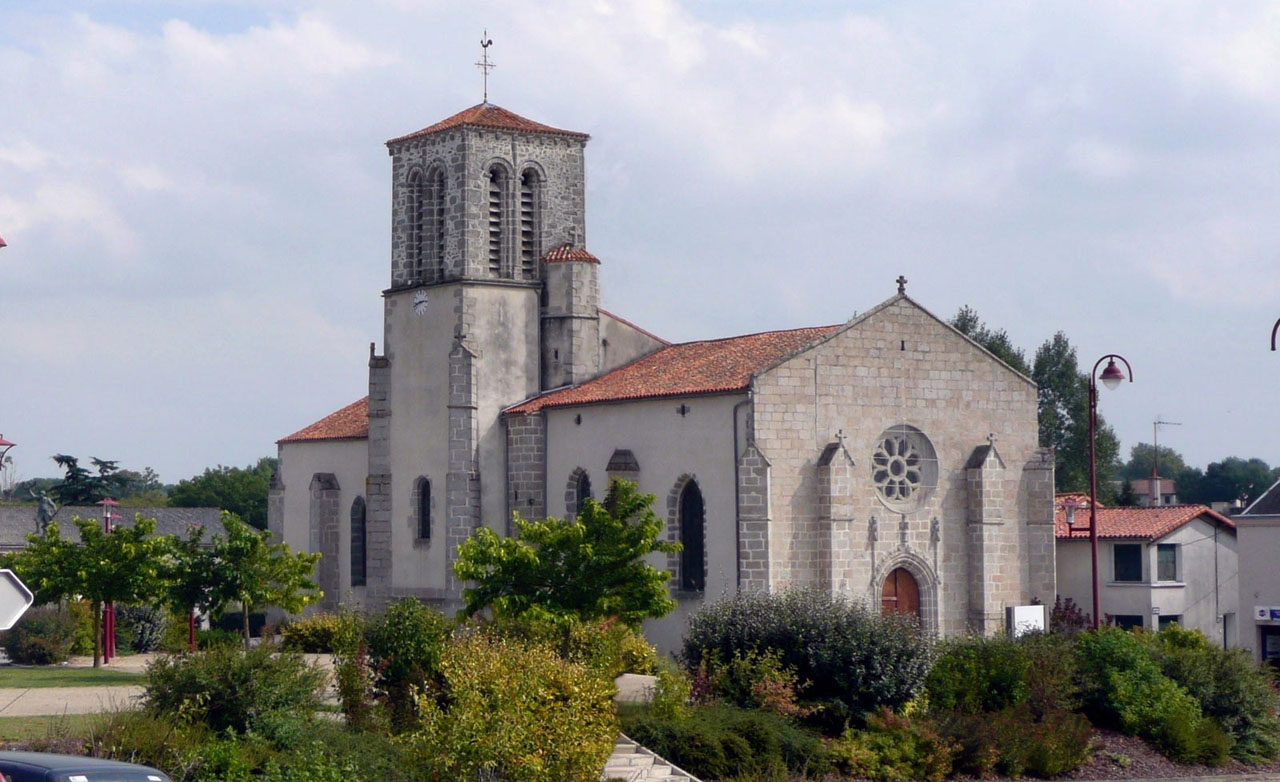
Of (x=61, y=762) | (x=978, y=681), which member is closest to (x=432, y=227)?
(x=978, y=681)

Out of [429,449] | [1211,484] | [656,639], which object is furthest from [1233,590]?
[1211,484]

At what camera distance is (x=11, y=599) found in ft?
33.9

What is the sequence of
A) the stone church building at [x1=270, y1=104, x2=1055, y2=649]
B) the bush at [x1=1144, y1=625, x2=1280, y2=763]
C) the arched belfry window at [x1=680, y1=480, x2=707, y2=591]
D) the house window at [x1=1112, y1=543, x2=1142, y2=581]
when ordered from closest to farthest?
the bush at [x1=1144, y1=625, x2=1280, y2=763] → the stone church building at [x1=270, y1=104, x2=1055, y2=649] → the arched belfry window at [x1=680, y1=480, x2=707, y2=591] → the house window at [x1=1112, y1=543, x2=1142, y2=581]

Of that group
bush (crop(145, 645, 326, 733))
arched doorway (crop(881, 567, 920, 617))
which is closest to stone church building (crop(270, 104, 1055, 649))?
arched doorway (crop(881, 567, 920, 617))

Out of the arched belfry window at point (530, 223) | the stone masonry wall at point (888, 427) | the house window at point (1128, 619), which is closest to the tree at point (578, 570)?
the stone masonry wall at point (888, 427)

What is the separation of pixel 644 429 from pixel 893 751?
1354 cm

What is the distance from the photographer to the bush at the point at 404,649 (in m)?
25.0

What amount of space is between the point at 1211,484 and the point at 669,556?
294 feet

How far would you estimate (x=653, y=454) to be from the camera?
37.9m

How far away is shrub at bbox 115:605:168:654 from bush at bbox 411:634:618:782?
2625cm

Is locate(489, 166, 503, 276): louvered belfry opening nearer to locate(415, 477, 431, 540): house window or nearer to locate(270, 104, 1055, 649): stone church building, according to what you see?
locate(270, 104, 1055, 649): stone church building

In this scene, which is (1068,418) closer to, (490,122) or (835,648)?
(490,122)

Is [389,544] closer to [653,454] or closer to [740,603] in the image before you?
[653,454]

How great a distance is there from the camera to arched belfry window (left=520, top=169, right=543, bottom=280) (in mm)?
44188
